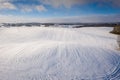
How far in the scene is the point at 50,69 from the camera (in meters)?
4.26

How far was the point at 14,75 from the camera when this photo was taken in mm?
3828

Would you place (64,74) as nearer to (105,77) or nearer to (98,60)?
(105,77)

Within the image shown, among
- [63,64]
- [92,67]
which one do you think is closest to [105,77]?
[92,67]

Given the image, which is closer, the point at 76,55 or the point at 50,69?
the point at 50,69

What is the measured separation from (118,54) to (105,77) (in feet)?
6.97

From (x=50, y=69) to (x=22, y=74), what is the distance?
0.81 m

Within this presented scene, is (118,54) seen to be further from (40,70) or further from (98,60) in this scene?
(40,70)

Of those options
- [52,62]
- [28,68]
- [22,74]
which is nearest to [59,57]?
[52,62]

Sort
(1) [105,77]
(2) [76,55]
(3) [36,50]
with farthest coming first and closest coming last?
(3) [36,50], (2) [76,55], (1) [105,77]

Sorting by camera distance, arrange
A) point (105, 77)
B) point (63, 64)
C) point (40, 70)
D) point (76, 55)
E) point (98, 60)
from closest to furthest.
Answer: point (105, 77)
point (40, 70)
point (63, 64)
point (98, 60)
point (76, 55)

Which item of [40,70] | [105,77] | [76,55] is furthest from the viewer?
[76,55]

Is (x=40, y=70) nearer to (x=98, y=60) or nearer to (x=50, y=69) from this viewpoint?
(x=50, y=69)

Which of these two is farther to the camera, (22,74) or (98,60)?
(98,60)

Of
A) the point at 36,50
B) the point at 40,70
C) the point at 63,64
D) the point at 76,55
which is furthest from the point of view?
the point at 36,50
